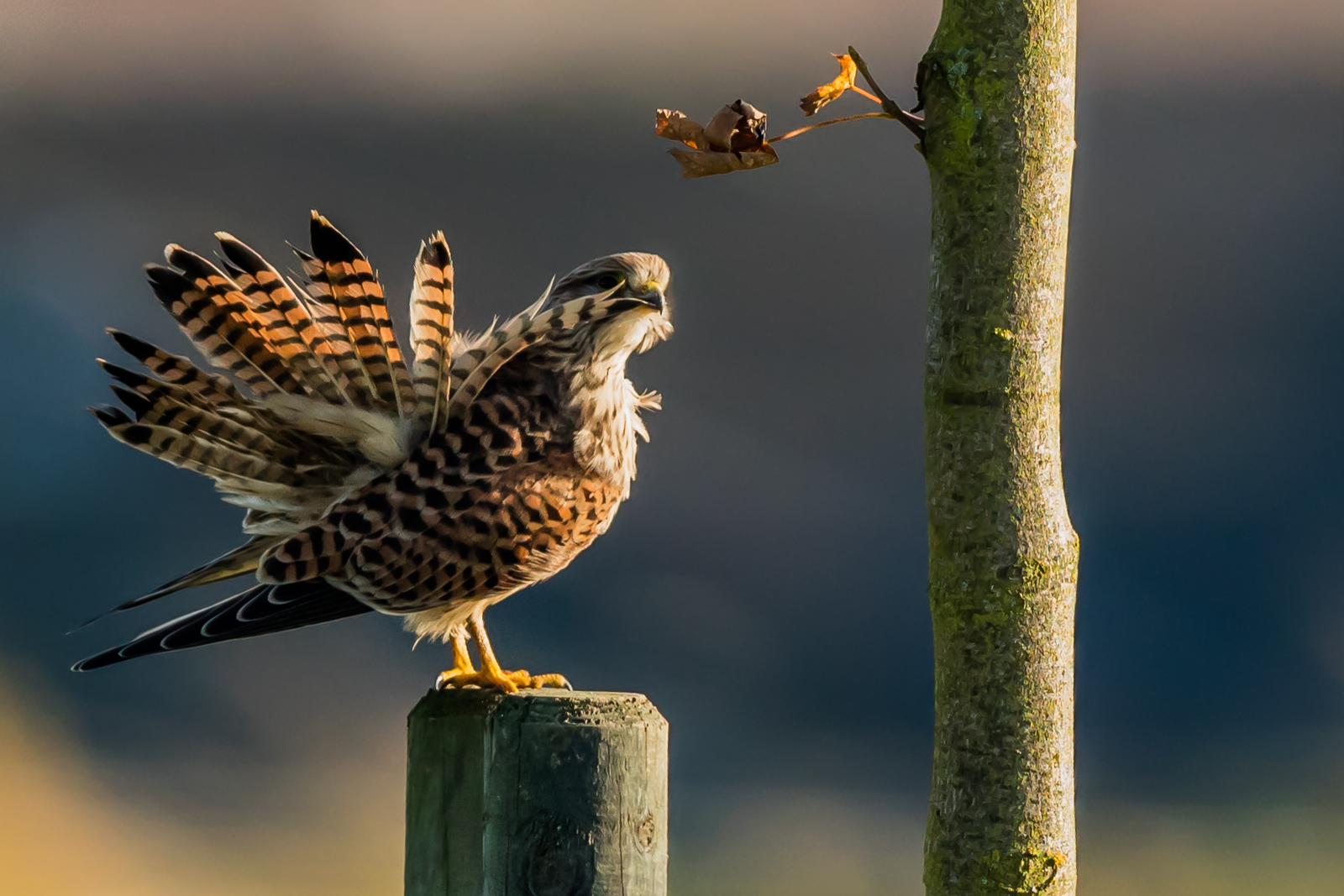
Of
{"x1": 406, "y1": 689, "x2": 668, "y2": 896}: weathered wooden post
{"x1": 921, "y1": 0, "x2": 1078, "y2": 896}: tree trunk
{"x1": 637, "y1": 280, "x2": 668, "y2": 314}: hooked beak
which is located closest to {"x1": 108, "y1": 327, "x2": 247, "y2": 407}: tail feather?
{"x1": 637, "y1": 280, "x2": 668, "y2": 314}: hooked beak

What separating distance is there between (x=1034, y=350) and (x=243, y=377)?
1.89m

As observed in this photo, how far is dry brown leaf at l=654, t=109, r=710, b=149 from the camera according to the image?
196 centimetres

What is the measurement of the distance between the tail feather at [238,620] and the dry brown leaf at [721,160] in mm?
1373

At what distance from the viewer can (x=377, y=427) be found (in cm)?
292

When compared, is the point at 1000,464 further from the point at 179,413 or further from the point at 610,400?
the point at 179,413

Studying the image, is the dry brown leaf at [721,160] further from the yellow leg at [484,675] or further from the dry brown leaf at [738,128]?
the yellow leg at [484,675]

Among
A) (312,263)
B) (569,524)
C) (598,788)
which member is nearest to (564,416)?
(569,524)

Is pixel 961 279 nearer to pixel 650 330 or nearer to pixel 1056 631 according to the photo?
pixel 1056 631

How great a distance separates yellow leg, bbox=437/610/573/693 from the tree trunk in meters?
1.27

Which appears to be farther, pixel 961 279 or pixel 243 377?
pixel 243 377

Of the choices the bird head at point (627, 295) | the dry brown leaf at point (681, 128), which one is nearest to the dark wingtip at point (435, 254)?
the bird head at point (627, 295)

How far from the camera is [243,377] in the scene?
293 cm

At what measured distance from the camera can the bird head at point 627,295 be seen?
2990mm

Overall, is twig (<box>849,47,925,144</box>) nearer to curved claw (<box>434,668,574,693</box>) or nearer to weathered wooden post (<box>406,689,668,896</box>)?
weathered wooden post (<box>406,689,668,896</box>)
